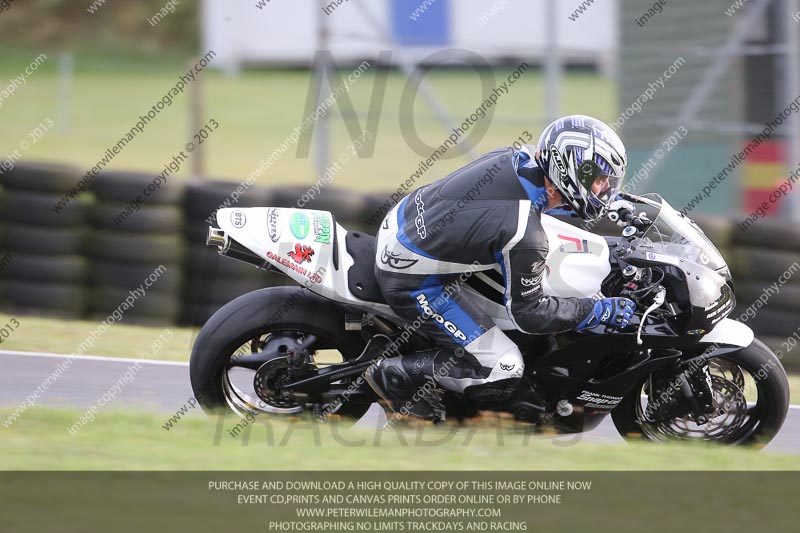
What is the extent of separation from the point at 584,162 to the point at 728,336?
1.21m

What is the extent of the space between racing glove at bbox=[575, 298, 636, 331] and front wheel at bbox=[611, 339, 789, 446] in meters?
0.54

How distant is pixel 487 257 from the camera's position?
17.1 ft

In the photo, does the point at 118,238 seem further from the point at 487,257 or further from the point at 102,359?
the point at 487,257

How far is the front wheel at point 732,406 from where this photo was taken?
5.54 meters

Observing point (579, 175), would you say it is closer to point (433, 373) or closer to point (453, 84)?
point (433, 373)

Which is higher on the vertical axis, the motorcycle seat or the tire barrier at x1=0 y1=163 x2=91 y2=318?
the motorcycle seat

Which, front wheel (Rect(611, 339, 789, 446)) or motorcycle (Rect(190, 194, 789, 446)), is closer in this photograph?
motorcycle (Rect(190, 194, 789, 446))

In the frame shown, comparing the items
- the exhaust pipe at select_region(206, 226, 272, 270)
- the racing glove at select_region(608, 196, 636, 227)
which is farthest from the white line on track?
the racing glove at select_region(608, 196, 636, 227)

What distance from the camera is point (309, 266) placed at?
213 inches

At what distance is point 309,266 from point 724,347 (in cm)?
210

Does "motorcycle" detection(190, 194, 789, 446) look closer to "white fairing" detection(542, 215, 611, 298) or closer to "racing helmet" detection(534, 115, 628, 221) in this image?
"white fairing" detection(542, 215, 611, 298)

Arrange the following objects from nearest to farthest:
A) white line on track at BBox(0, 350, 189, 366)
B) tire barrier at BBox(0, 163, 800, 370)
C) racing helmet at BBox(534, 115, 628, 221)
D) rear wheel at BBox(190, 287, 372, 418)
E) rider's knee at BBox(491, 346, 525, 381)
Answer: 1. racing helmet at BBox(534, 115, 628, 221)
2. rider's knee at BBox(491, 346, 525, 381)
3. rear wheel at BBox(190, 287, 372, 418)
4. white line on track at BBox(0, 350, 189, 366)
5. tire barrier at BBox(0, 163, 800, 370)

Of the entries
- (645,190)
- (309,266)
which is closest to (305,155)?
(645,190)

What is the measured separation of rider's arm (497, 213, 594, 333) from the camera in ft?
16.6
